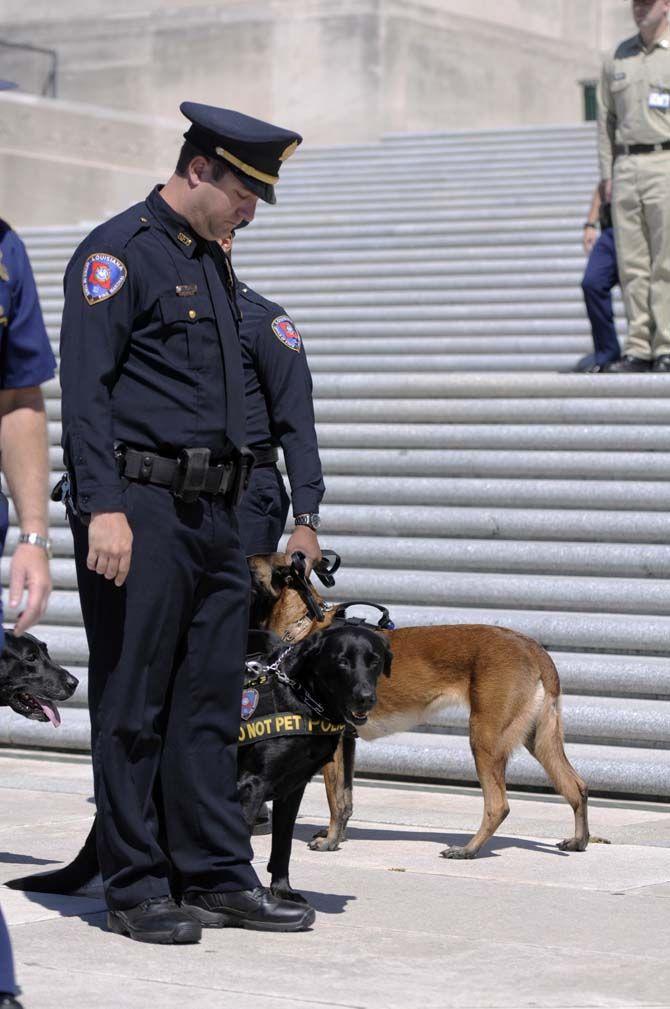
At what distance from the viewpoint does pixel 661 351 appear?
9.98m

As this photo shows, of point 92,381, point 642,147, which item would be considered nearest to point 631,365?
point 642,147

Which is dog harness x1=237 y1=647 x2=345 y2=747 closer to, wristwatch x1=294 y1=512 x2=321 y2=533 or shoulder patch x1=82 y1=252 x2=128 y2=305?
wristwatch x1=294 y1=512 x2=321 y2=533

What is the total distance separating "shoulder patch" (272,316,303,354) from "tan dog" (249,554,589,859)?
731 mm

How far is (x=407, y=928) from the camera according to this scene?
463cm

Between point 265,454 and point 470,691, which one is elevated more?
point 265,454

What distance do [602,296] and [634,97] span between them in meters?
1.15

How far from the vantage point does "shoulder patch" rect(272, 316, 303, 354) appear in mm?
5930

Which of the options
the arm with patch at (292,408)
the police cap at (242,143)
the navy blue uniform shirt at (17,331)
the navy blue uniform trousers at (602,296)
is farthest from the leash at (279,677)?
the navy blue uniform trousers at (602,296)

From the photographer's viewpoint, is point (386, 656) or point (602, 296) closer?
point (386, 656)

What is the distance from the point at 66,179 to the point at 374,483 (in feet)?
27.4

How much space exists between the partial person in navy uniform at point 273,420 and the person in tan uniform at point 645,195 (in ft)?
14.0

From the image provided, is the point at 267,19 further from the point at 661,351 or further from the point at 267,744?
the point at 267,744

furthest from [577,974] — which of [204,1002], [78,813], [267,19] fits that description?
[267,19]

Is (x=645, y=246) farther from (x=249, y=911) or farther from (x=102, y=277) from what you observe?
(x=249, y=911)
